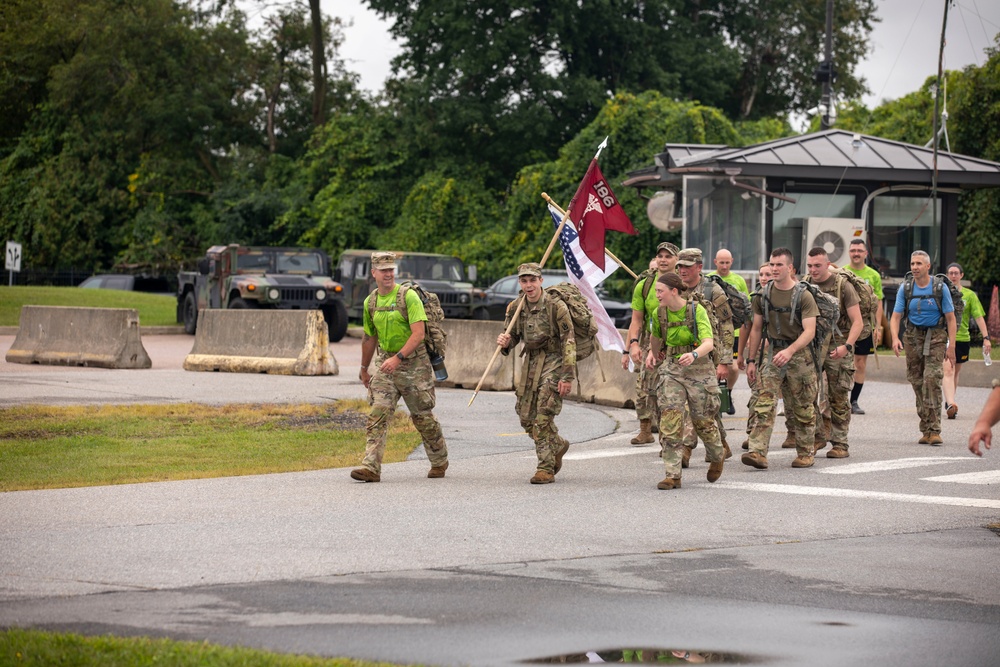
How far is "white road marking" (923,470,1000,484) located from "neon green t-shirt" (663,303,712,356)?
2.08 meters

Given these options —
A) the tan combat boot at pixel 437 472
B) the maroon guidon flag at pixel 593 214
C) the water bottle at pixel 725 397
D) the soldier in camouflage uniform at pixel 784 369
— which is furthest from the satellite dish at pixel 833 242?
the tan combat boot at pixel 437 472

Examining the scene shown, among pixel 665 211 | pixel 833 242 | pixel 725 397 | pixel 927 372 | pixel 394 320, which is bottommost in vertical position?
pixel 725 397

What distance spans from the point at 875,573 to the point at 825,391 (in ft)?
20.2

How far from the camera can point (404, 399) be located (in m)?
10.8

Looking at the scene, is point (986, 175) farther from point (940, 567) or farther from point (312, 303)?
point (940, 567)

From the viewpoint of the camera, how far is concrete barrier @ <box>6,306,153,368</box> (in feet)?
72.6

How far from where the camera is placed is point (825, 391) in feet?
44.2

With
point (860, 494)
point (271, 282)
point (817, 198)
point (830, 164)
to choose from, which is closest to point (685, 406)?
point (860, 494)

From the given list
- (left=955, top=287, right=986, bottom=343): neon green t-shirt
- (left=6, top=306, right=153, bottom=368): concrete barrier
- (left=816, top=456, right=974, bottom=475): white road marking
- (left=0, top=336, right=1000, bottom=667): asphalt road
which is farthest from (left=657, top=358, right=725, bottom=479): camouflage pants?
(left=6, top=306, right=153, bottom=368): concrete barrier

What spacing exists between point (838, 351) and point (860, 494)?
231 centimetres

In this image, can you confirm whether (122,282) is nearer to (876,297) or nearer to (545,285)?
(545,285)

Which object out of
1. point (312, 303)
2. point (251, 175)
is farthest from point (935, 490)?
point (251, 175)

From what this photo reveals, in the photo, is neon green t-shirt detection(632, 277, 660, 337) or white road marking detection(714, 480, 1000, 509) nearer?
white road marking detection(714, 480, 1000, 509)

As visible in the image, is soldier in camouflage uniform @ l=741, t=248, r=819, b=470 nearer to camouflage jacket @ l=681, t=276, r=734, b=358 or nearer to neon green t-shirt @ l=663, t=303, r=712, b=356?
camouflage jacket @ l=681, t=276, r=734, b=358
